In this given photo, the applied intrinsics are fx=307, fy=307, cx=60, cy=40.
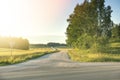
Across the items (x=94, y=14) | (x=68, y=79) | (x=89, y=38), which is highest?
(x=94, y=14)

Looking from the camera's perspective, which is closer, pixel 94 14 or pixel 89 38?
pixel 89 38

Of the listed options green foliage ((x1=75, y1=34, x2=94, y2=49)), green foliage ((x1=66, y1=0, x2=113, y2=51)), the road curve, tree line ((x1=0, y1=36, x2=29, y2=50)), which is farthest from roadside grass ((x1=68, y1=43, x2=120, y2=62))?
tree line ((x1=0, y1=36, x2=29, y2=50))

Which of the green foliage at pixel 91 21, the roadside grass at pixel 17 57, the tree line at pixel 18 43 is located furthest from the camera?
the tree line at pixel 18 43

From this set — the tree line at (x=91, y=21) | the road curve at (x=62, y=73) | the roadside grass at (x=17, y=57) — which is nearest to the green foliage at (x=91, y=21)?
the tree line at (x=91, y=21)

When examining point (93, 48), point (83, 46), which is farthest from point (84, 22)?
point (93, 48)

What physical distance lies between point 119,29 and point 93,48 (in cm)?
7438

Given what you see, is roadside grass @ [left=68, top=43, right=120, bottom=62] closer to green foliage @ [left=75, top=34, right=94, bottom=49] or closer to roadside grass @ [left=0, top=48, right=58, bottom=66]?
green foliage @ [left=75, top=34, right=94, bottom=49]

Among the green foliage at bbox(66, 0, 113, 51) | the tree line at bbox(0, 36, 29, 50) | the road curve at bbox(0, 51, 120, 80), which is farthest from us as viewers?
the tree line at bbox(0, 36, 29, 50)

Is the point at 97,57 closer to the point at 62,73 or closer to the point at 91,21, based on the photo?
the point at 62,73

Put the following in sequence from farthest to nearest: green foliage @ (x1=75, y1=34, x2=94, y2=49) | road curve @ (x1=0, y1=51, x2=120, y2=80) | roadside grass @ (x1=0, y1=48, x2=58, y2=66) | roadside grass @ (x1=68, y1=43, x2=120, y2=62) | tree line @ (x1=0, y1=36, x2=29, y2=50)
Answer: tree line @ (x1=0, y1=36, x2=29, y2=50) → green foliage @ (x1=75, y1=34, x2=94, y2=49) → roadside grass @ (x1=0, y1=48, x2=58, y2=66) → roadside grass @ (x1=68, y1=43, x2=120, y2=62) → road curve @ (x1=0, y1=51, x2=120, y2=80)

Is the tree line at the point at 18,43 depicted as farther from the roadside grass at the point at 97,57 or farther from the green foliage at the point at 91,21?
the roadside grass at the point at 97,57

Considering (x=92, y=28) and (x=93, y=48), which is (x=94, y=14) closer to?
(x=92, y=28)

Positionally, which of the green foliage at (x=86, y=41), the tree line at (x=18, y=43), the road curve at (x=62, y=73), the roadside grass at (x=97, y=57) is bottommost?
the road curve at (x=62, y=73)

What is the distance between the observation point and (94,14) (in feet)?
218
